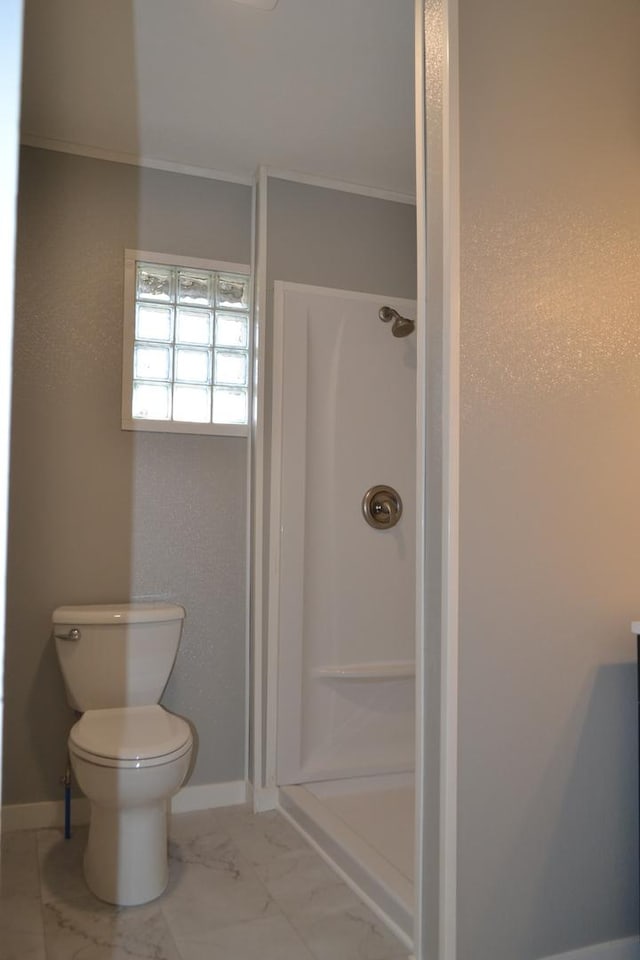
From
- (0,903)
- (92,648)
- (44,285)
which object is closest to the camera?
(0,903)

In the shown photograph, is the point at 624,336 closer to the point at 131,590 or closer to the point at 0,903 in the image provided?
→ the point at 131,590

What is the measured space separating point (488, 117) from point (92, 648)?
1864mm

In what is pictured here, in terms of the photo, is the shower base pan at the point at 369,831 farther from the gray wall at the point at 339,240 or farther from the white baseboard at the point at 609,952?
the gray wall at the point at 339,240

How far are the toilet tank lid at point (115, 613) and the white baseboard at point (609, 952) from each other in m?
1.43

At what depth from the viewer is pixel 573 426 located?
1752 mm

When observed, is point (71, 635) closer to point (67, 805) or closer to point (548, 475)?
point (67, 805)

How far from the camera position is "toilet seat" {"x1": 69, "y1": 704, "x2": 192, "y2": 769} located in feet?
6.59

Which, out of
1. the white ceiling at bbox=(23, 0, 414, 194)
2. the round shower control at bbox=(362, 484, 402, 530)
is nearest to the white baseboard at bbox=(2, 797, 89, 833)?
the round shower control at bbox=(362, 484, 402, 530)

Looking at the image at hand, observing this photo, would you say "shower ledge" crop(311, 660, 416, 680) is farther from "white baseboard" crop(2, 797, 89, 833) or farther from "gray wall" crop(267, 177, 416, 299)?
"gray wall" crop(267, 177, 416, 299)

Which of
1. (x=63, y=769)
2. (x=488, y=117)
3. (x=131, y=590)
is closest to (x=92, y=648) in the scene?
(x=131, y=590)

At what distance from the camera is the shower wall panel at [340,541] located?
2752 mm

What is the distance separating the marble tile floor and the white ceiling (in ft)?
7.56

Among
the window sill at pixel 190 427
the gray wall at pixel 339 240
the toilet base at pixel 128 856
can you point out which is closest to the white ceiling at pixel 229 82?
the gray wall at pixel 339 240

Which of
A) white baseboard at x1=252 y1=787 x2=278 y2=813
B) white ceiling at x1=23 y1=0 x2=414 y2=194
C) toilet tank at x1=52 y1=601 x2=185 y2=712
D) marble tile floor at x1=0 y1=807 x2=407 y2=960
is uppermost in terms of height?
white ceiling at x1=23 y1=0 x2=414 y2=194
